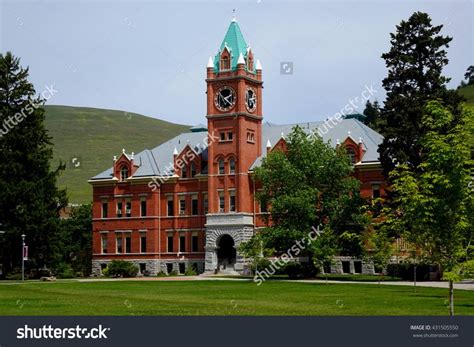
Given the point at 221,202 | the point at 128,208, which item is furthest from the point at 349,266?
the point at 128,208

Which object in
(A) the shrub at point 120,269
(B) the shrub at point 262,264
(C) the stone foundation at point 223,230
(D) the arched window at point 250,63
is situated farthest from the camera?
(A) the shrub at point 120,269

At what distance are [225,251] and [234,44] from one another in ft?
67.2

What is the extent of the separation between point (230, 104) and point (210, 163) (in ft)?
20.2

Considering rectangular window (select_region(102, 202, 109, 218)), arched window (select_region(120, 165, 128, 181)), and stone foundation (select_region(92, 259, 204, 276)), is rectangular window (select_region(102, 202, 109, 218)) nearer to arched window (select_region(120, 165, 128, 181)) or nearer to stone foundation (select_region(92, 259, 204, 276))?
arched window (select_region(120, 165, 128, 181))

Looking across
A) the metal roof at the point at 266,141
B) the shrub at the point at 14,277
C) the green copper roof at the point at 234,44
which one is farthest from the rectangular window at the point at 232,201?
the shrub at the point at 14,277

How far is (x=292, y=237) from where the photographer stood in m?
60.7

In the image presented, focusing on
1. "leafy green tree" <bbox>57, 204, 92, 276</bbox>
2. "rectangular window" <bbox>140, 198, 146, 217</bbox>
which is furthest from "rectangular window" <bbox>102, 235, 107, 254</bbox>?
"leafy green tree" <bbox>57, 204, 92, 276</bbox>

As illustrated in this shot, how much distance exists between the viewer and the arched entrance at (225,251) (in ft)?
261

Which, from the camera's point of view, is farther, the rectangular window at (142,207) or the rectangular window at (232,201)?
the rectangular window at (142,207)

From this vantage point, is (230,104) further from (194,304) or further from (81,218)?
(194,304)

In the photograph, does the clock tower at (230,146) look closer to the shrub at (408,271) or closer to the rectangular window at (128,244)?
the rectangular window at (128,244)

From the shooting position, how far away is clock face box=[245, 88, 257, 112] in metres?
79.6

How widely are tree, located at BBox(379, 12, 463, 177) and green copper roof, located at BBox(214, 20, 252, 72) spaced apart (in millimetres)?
21280

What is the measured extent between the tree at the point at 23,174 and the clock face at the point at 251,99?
1954cm
